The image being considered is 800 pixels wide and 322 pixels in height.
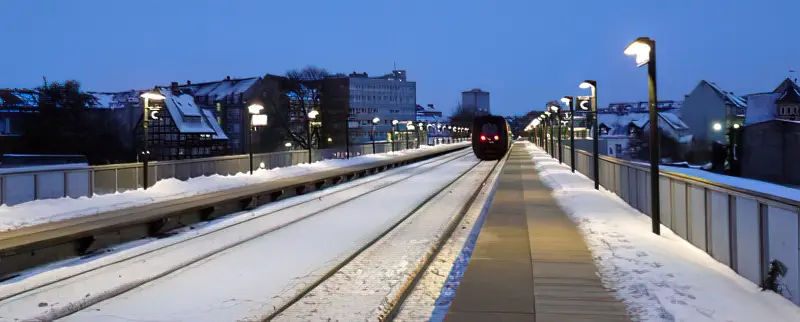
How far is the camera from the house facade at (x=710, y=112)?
279ft

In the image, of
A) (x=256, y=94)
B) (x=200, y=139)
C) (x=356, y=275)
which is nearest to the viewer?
(x=356, y=275)

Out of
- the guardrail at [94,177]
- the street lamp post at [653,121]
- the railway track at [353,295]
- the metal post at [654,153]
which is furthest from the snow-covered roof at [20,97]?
the metal post at [654,153]

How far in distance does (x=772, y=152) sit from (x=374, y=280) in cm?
5153

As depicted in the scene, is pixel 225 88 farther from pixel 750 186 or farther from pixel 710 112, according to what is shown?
pixel 750 186

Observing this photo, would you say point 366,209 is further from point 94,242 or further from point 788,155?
point 788,155

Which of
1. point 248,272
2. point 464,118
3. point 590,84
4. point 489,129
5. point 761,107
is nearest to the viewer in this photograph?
point 248,272

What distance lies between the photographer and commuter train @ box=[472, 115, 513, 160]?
51.4 metres

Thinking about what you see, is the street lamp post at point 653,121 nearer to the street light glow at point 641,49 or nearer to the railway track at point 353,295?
the street light glow at point 641,49

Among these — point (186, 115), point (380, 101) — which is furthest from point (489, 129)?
point (380, 101)

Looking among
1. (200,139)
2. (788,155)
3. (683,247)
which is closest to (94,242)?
(683,247)

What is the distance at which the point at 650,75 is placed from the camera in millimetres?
11070

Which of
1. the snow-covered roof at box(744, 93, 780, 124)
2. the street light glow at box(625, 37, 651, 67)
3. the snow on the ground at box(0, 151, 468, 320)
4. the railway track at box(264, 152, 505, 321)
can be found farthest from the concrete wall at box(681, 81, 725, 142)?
the railway track at box(264, 152, 505, 321)

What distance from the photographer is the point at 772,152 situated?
5000 cm

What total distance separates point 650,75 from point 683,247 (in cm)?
315
